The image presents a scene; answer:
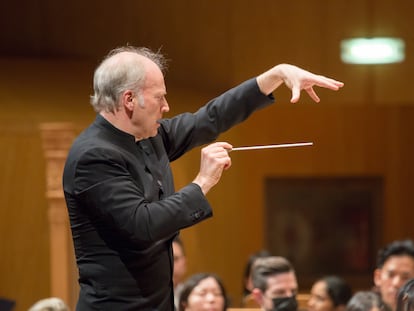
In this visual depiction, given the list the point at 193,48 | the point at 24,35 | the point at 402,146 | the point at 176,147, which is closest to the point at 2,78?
the point at 24,35

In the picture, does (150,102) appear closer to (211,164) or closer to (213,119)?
(211,164)

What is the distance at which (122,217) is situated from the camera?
2.38 metres

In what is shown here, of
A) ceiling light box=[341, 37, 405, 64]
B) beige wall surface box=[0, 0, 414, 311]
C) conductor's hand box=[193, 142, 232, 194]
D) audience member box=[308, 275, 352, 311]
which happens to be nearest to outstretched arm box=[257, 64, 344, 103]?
conductor's hand box=[193, 142, 232, 194]

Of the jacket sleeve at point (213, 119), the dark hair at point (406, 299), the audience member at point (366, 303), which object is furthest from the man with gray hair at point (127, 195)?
the audience member at point (366, 303)

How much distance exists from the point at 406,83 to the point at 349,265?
1820 millimetres

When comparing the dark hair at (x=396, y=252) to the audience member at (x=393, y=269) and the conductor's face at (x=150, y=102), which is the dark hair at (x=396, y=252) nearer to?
the audience member at (x=393, y=269)

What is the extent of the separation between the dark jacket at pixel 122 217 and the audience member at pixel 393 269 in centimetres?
218

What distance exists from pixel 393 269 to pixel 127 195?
254 centimetres

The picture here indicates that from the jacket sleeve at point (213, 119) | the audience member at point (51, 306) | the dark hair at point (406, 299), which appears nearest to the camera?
the jacket sleeve at point (213, 119)

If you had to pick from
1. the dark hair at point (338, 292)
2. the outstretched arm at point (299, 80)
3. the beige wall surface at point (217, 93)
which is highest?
the beige wall surface at point (217, 93)

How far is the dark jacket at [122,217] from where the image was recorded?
7.80 feet

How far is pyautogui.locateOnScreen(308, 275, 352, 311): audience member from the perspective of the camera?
5316 millimetres

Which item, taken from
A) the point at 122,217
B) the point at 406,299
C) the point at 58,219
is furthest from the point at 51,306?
the point at 122,217

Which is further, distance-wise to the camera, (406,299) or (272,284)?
(272,284)
